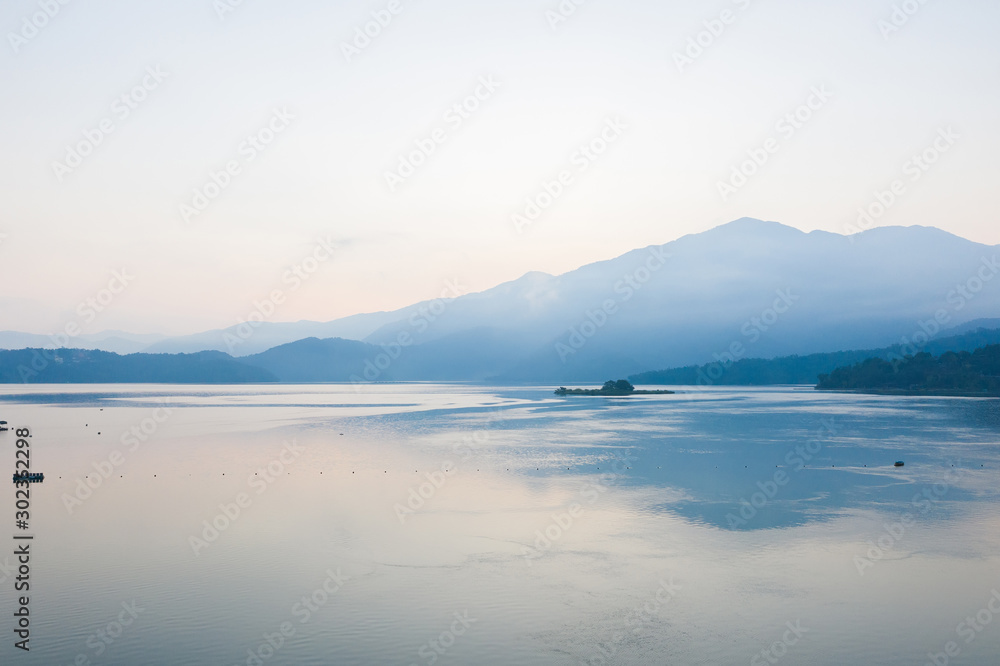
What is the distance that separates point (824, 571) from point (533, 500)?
12866 millimetres

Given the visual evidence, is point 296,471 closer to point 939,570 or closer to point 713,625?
point 713,625

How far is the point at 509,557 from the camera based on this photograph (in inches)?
830

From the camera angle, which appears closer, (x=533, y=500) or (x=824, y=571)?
(x=824, y=571)

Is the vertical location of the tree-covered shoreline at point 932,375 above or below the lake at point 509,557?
above

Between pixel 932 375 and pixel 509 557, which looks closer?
pixel 509 557

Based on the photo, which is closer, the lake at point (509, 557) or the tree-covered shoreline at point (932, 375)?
the lake at point (509, 557)

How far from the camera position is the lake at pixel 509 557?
575 inches

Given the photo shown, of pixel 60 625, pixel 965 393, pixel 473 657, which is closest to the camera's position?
pixel 473 657

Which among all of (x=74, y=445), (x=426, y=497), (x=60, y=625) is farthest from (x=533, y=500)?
(x=74, y=445)

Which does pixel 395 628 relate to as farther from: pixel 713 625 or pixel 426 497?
pixel 426 497

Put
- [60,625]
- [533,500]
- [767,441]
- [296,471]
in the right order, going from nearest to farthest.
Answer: [60,625] → [533,500] → [296,471] → [767,441]

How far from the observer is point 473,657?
13820 mm

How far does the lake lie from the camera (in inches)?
575

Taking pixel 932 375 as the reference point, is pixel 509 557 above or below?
below
